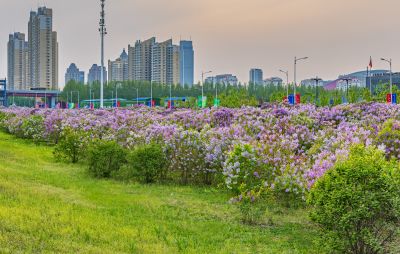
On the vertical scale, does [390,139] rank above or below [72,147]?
above

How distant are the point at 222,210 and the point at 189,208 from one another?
0.61 m

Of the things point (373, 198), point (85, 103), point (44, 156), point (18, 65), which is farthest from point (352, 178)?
point (18, 65)

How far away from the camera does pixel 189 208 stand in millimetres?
9711

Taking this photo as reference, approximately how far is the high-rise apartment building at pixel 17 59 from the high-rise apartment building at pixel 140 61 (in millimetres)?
43786

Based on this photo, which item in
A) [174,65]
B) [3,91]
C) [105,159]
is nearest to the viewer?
[105,159]

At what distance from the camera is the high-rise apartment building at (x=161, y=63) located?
126 m

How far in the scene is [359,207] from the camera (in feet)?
20.5

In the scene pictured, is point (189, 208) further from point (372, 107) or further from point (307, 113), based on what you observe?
point (372, 107)

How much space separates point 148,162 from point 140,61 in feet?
424

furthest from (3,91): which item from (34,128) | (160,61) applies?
(34,128)

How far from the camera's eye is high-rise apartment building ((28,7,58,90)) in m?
141

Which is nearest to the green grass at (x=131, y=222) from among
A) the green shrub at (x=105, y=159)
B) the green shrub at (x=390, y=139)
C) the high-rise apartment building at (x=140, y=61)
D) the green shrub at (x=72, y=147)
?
the green shrub at (x=105, y=159)

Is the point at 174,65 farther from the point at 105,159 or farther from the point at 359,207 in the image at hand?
the point at 359,207

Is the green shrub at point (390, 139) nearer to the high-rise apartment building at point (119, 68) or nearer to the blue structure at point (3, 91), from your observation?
the blue structure at point (3, 91)
